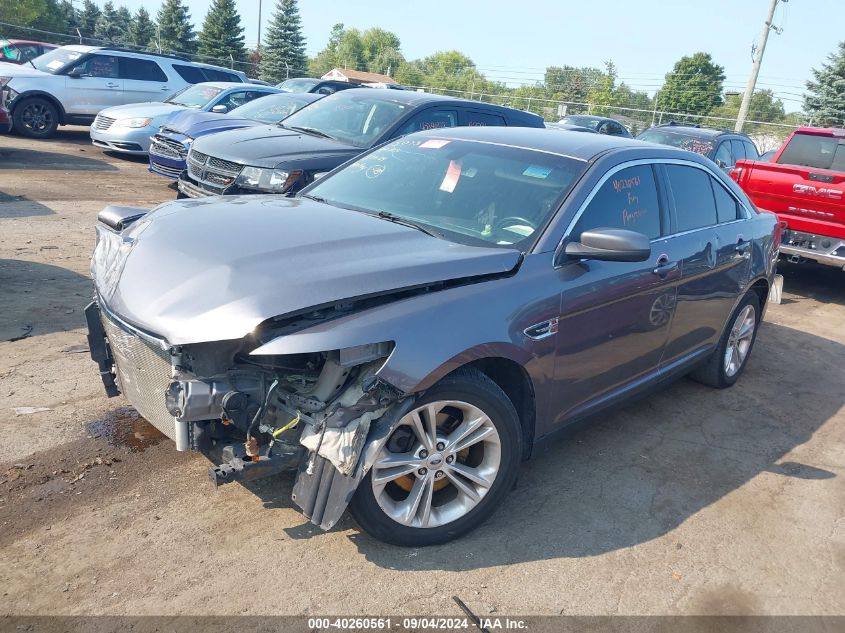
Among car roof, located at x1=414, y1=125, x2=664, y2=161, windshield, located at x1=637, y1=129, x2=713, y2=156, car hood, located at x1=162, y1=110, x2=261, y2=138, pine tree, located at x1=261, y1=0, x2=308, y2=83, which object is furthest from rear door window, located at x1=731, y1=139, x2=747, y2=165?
pine tree, located at x1=261, y1=0, x2=308, y2=83

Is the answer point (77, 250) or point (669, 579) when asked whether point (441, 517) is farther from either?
point (77, 250)

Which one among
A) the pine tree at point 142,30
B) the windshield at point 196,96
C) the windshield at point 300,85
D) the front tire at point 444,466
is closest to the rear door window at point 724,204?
the front tire at point 444,466

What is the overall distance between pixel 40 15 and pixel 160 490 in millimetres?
61211

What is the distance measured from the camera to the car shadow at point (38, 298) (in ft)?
17.2

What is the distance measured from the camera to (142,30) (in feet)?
196

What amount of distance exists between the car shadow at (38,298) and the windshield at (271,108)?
498cm

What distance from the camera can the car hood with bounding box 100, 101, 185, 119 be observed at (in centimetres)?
1324

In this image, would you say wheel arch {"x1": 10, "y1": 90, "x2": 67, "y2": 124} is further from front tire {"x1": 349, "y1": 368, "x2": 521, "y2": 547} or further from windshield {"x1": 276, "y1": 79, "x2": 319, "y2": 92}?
front tire {"x1": 349, "y1": 368, "x2": 521, "y2": 547}

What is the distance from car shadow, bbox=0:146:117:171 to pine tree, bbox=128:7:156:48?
51.5m

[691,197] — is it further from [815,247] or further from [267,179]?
[815,247]

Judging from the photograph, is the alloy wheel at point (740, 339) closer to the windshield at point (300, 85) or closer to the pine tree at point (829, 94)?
the windshield at point (300, 85)

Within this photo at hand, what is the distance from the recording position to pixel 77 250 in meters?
7.32

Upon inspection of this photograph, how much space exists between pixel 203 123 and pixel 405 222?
811 centimetres

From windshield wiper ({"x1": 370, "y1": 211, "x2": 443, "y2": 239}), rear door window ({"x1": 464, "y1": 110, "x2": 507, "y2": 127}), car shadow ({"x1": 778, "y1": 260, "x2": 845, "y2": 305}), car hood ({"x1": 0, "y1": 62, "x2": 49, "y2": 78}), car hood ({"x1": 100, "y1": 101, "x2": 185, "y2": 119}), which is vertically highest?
rear door window ({"x1": 464, "y1": 110, "x2": 507, "y2": 127})
